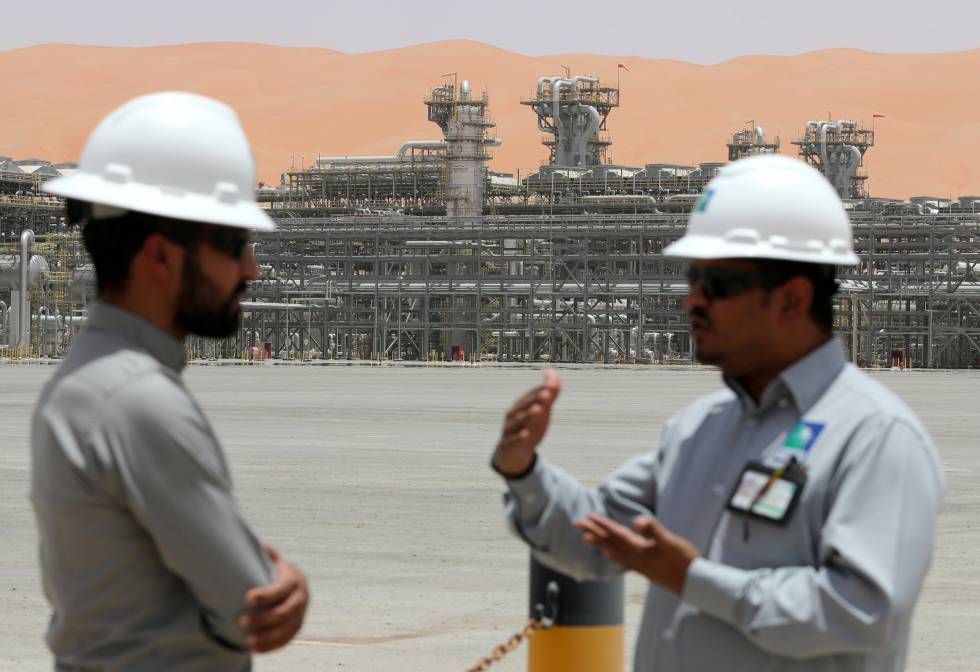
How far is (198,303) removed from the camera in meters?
3.47

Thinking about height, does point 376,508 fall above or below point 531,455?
below

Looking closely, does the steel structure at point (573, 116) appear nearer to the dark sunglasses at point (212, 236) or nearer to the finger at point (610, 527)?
the finger at point (610, 527)

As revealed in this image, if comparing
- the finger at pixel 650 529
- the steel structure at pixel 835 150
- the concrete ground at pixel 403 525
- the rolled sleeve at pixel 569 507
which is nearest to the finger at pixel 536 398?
the rolled sleeve at pixel 569 507

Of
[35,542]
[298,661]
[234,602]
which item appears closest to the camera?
[234,602]

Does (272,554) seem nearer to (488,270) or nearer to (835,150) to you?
(488,270)

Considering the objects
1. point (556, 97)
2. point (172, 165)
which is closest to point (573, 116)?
point (556, 97)

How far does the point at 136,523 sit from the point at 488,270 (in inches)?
3967

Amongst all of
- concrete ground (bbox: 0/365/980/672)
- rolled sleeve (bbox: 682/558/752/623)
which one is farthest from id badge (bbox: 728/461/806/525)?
concrete ground (bbox: 0/365/980/672)

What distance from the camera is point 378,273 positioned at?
102 metres

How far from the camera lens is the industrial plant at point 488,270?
94.9 m

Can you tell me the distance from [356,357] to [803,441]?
100009 millimetres

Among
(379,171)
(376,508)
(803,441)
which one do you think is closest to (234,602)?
(803,441)

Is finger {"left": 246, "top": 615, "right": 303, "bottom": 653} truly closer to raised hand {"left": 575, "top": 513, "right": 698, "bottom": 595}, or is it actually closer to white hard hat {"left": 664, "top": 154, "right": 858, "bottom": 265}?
raised hand {"left": 575, "top": 513, "right": 698, "bottom": 595}

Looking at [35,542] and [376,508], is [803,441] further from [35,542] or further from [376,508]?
[376,508]
